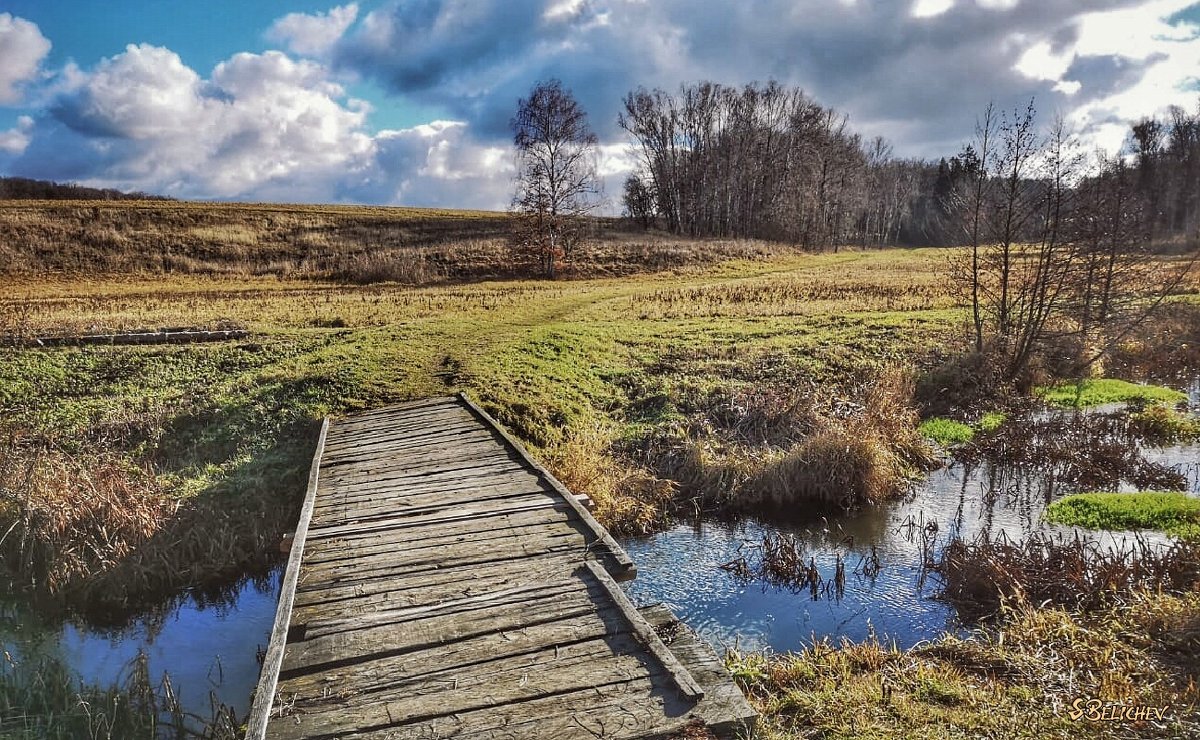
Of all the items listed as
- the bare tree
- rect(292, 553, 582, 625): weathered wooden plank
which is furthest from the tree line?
rect(292, 553, 582, 625): weathered wooden plank

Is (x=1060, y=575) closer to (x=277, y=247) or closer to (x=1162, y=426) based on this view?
(x=1162, y=426)

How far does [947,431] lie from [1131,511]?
438 cm

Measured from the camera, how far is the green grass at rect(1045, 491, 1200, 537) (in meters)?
9.55

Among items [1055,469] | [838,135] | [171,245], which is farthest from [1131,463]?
[838,135]

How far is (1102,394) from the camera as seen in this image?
16234mm

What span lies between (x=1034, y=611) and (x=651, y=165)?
65616mm

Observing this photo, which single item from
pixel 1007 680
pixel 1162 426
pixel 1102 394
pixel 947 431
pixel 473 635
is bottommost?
pixel 1007 680

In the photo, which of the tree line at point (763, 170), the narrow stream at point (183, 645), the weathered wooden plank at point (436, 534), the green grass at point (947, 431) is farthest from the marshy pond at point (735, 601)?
the tree line at point (763, 170)

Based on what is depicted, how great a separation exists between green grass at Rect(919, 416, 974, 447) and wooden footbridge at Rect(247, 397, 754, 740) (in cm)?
928

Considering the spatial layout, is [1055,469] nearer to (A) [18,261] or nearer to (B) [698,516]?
(B) [698,516]

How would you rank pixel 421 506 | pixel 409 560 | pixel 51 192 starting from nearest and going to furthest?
pixel 409 560, pixel 421 506, pixel 51 192

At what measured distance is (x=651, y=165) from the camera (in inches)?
2714

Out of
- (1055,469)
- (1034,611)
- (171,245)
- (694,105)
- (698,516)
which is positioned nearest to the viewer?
(1034,611)
